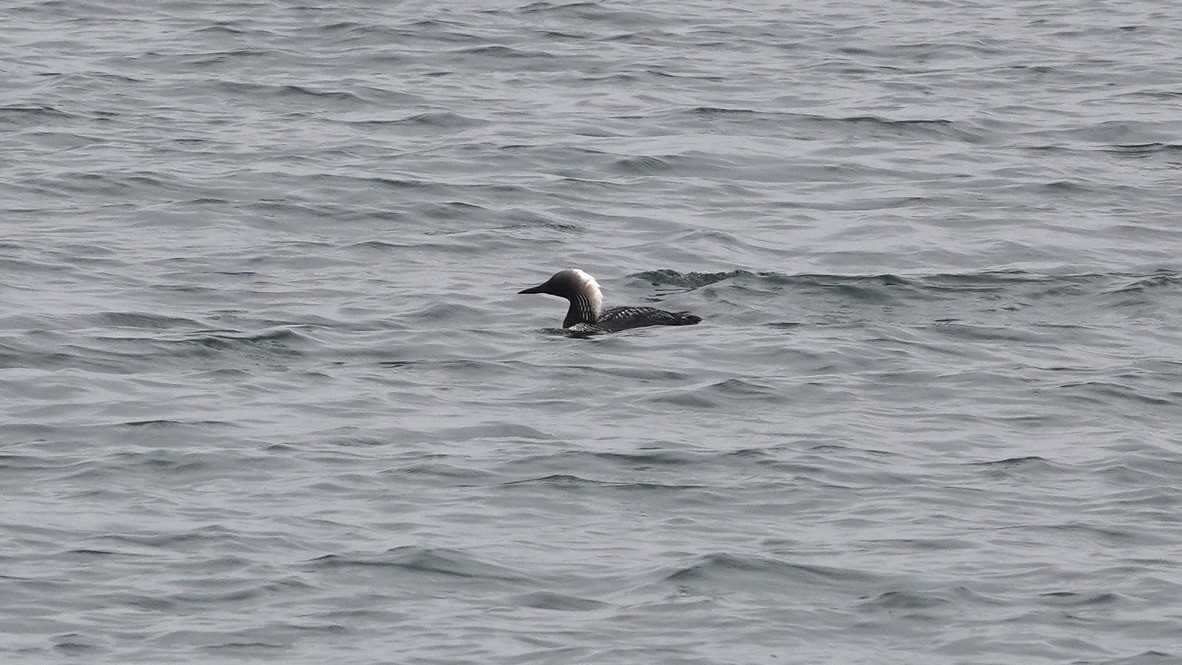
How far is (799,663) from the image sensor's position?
930 cm

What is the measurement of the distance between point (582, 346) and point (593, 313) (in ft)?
1.66

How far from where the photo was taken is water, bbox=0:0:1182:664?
32.6 feet

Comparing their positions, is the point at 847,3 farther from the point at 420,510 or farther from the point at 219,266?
the point at 420,510

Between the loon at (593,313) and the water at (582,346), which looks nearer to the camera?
the water at (582,346)

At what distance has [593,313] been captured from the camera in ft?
50.4

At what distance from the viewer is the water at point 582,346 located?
9.94 metres

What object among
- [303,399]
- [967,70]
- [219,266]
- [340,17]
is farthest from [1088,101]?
[303,399]

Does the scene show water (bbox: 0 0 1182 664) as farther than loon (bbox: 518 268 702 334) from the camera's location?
No

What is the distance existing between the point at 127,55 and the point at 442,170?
5.90 meters

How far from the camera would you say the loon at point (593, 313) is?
15.3m

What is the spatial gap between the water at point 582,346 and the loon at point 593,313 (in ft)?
0.36

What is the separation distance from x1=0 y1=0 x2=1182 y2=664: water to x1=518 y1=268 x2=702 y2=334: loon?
0.36 feet

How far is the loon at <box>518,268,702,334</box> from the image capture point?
50.1 ft

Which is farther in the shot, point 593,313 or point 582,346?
point 593,313
